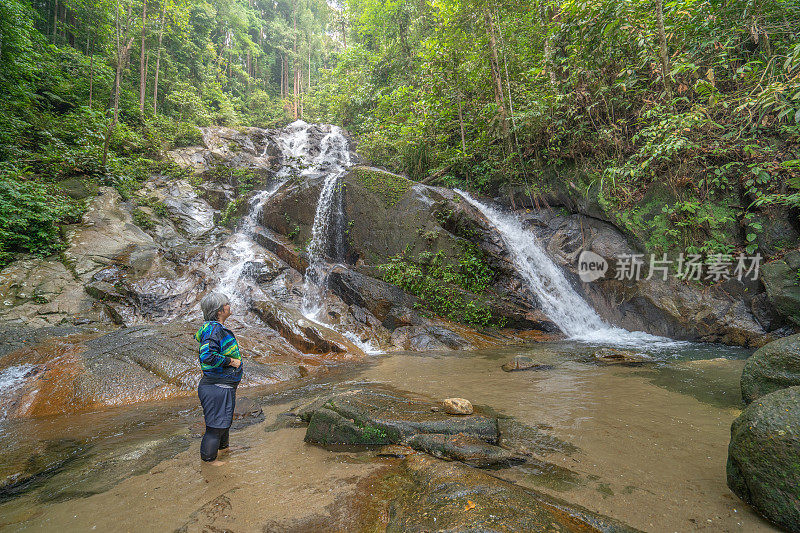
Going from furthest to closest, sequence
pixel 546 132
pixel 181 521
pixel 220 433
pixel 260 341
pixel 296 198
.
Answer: pixel 296 198 < pixel 546 132 < pixel 260 341 < pixel 220 433 < pixel 181 521

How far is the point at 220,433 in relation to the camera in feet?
9.78

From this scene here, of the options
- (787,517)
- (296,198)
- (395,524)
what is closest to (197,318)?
(296,198)

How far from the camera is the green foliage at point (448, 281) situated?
9.02 metres

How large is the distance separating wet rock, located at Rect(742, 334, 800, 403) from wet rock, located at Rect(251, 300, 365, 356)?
19.9 ft

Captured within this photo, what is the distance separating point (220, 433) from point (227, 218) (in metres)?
12.2

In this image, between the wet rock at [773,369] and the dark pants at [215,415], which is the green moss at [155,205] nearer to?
the dark pants at [215,415]

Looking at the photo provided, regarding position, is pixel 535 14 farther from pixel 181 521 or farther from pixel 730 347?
pixel 181 521

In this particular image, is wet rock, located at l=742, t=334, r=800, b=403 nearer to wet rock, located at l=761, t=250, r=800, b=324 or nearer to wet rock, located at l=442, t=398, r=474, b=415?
wet rock, located at l=442, t=398, r=474, b=415

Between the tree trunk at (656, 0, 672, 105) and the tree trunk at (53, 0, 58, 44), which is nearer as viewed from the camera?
the tree trunk at (656, 0, 672, 105)

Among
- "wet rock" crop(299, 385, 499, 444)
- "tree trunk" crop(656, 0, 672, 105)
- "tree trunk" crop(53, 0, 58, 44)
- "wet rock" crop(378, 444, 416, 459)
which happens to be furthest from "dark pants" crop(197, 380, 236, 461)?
"tree trunk" crop(53, 0, 58, 44)

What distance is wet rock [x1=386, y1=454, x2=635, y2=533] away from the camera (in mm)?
1699

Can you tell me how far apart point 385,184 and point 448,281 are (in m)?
3.93

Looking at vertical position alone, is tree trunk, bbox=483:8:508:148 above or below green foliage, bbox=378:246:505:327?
above

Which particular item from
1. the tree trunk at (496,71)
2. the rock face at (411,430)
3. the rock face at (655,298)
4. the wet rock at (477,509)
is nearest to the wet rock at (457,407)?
the rock face at (411,430)
